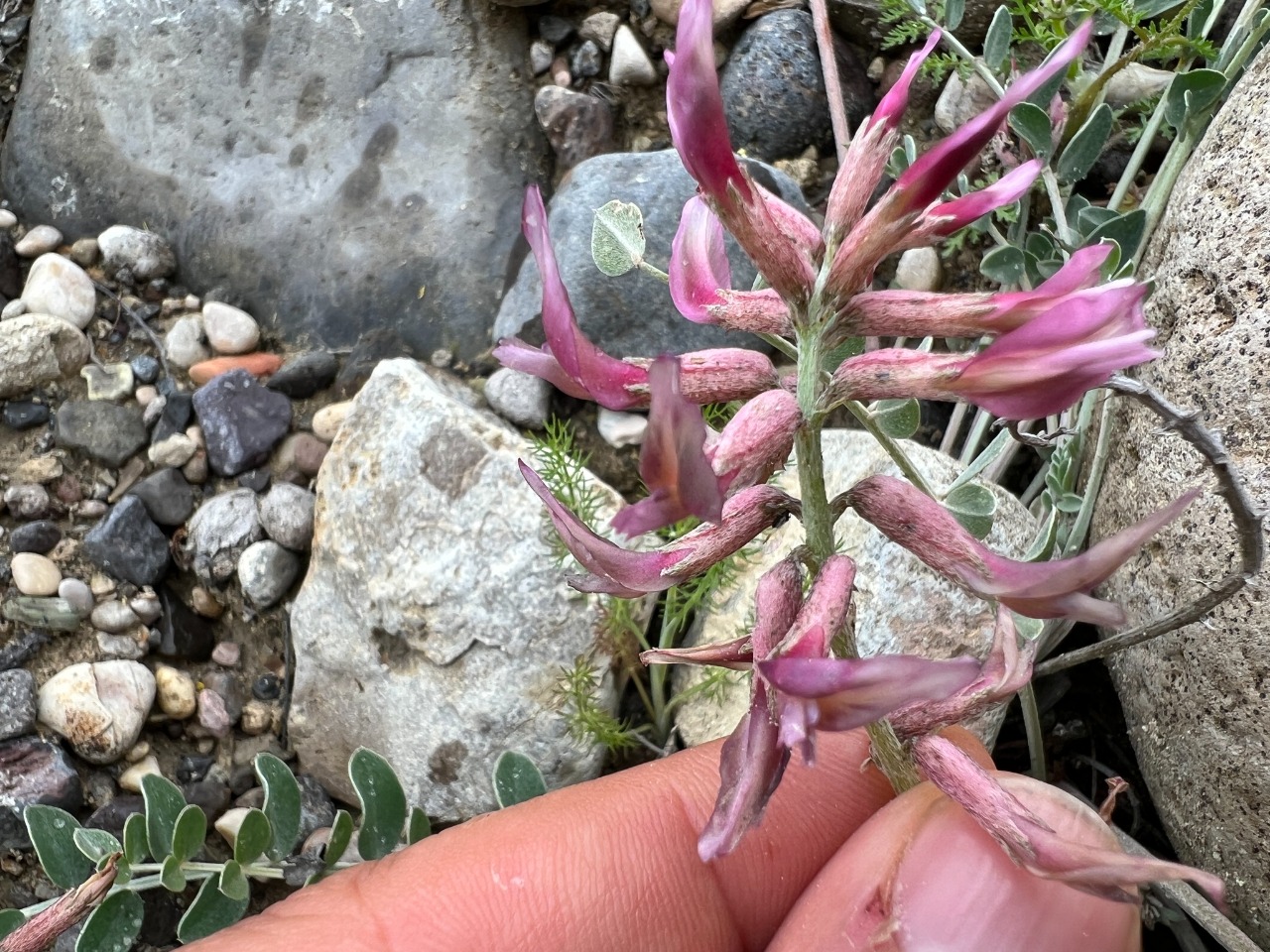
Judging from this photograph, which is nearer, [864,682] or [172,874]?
[864,682]

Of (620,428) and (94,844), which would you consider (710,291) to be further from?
(620,428)

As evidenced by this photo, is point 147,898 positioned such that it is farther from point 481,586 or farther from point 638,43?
point 638,43

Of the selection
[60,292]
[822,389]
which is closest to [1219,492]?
[822,389]

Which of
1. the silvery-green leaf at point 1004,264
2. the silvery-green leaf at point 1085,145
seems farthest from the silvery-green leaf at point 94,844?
the silvery-green leaf at point 1085,145

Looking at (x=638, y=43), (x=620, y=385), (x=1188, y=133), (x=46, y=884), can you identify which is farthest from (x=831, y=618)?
(x=638, y=43)

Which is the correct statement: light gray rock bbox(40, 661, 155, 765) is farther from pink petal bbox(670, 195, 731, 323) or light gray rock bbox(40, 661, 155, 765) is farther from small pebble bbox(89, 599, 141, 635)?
pink petal bbox(670, 195, 731, 323)
